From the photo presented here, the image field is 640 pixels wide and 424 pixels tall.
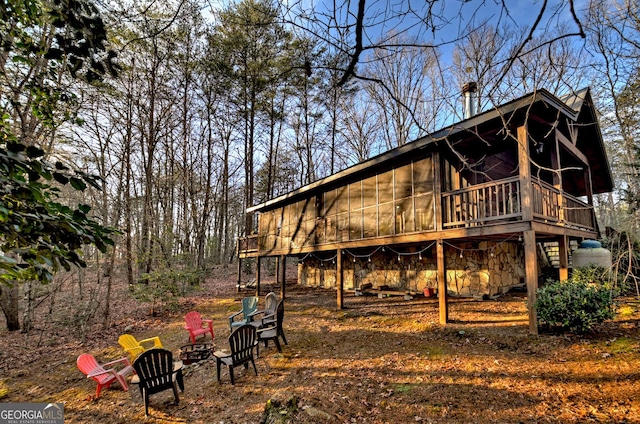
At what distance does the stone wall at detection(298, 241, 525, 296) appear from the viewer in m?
9.63

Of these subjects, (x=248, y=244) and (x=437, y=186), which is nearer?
(x=437, y=186)

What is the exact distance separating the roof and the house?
0.04 m

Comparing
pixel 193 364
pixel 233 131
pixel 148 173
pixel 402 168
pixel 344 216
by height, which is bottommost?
pixel 193 364

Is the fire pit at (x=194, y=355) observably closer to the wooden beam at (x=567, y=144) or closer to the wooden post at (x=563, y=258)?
the wooden post at (x=563, y=258)

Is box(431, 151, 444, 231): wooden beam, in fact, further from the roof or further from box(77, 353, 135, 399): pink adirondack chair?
box(77, 353, 135, 399): pink adirondack chair

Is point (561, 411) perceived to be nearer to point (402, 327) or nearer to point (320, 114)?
point (402, 327)

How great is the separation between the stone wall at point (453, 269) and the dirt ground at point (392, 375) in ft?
3.27

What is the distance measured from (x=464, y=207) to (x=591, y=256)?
183 inches

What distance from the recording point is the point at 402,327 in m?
7.73

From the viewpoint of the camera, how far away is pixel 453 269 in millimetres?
10406

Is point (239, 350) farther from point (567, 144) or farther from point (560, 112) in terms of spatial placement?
point (567, 144)

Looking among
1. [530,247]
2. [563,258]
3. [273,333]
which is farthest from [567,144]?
[273,333]

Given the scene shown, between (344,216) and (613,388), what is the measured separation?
8.04m

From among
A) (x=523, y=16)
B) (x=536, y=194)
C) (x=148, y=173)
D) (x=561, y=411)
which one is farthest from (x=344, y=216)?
(x=148, y=173)
